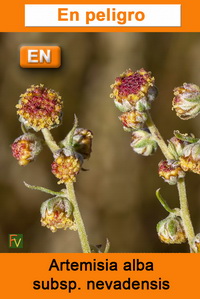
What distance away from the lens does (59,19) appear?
2754mm

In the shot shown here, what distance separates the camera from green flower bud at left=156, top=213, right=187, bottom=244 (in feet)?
7.44

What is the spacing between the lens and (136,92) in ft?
7.13

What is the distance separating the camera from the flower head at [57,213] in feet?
7.40

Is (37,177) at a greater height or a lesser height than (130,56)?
lesser

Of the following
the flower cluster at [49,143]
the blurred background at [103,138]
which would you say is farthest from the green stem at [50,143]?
the blurred background at [103,138]

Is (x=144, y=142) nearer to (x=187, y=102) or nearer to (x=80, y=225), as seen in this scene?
(x=187, y=102)

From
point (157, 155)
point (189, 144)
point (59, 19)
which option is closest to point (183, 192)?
point (189, 144)

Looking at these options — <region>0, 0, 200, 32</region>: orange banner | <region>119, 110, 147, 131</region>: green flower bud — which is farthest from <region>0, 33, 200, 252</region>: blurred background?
<region>119, 110, 147, 131</region>: green flower bud

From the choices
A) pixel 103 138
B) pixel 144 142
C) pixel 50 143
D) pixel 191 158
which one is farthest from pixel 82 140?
pixel 103 138

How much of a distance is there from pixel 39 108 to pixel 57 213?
42 cm

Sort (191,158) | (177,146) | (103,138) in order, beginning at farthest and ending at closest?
(103,138)
(177,146)
(191,158)
